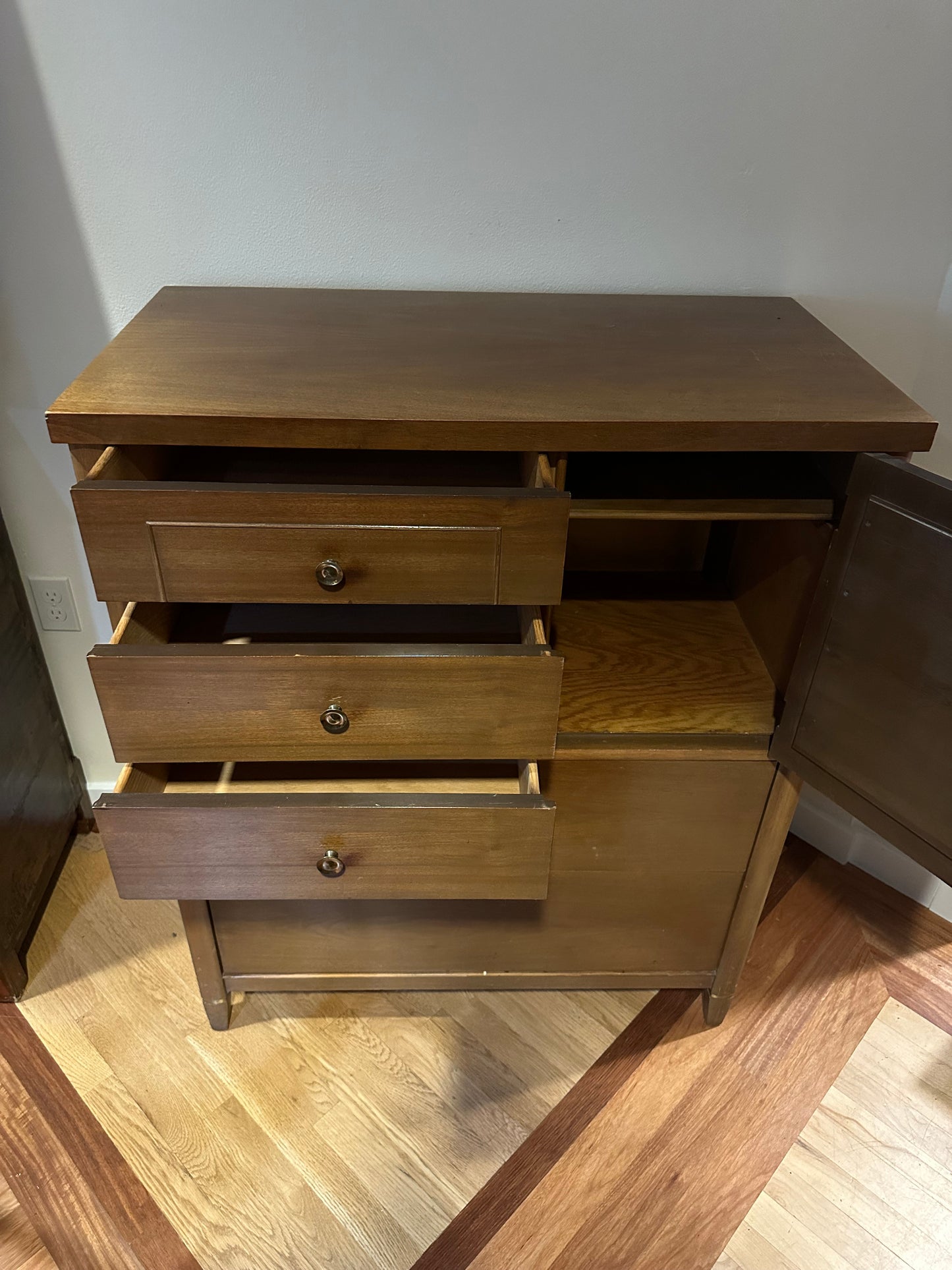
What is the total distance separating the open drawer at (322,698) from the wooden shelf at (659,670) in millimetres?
145

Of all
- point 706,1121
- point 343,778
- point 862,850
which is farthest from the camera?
Answer: point 862,850

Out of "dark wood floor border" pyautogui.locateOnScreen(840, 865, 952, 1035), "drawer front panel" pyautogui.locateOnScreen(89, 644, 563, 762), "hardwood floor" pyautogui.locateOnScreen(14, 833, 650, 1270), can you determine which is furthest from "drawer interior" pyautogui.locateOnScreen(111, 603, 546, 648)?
"dark wood floor border" pyautogui.locateOnScreen(840, 865, 952, 1035)

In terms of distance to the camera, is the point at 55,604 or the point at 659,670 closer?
the point at 659,670

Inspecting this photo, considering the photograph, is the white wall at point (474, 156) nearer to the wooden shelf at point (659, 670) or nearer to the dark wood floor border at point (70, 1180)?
the wooden shelf at point (659, 670)

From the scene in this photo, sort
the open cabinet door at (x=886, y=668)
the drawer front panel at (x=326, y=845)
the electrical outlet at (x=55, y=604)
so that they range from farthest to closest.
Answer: the electrical outlet at (x=55, y=604)
the drawer front panel at (x=326, y=845)
the open cabinet door at (x=886, y=668)

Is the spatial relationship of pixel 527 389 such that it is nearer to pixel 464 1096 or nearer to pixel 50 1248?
pixel 464 1096

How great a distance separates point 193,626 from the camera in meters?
1.04

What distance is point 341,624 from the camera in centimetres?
105

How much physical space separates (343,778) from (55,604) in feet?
2.04

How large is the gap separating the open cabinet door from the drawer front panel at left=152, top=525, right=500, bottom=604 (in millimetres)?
348

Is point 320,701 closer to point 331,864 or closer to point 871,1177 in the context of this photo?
point 331,864

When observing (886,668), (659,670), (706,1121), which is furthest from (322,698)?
(706,1121)

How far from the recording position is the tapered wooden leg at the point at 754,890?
3.47ft

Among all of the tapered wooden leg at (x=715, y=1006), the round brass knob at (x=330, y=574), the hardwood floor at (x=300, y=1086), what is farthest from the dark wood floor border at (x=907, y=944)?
the round brass knob at (x=330, y=574)
